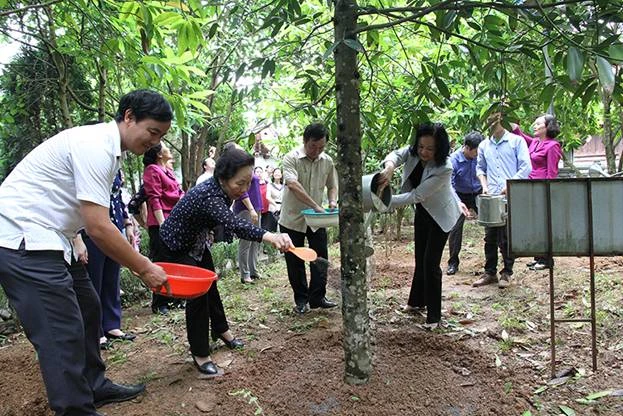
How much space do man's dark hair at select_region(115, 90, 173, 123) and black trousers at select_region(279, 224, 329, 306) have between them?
2334mm

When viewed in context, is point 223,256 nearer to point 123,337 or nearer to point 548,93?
point 123,337

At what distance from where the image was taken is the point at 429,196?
12.0 feet

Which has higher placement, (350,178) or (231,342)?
(350,178)

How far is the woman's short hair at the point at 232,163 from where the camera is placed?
291cm

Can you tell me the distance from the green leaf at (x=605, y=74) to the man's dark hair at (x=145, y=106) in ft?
5.57

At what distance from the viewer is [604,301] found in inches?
165

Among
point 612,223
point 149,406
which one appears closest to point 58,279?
point 149,406

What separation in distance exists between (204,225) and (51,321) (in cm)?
115

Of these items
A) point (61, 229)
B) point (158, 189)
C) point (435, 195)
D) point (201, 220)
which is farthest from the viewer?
point (158, 189)

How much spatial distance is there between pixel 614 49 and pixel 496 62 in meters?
0.89

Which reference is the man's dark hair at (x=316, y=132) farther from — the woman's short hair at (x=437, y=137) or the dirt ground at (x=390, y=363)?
the dirt ground at (x=390, y=363)

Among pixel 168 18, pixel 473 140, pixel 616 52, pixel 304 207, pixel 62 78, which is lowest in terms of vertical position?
pixel 304 207

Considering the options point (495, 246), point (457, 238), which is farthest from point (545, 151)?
point (457, 238)

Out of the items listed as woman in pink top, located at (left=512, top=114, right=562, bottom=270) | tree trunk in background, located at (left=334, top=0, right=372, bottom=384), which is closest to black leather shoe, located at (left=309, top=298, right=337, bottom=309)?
tree trunk in background, located at (left=334, top=0, right=372, bottom=384)
